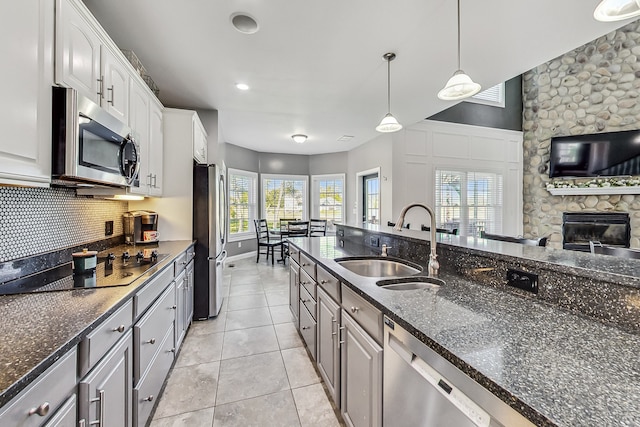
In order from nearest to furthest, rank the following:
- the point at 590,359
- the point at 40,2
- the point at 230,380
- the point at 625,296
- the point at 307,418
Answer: the point at 590,359 → the point at 625,296 → the point at 40,2 → the point at 307,418 → the point at 230,380

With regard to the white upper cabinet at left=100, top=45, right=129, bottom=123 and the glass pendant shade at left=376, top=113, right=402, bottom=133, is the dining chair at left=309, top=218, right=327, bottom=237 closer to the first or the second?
the glass pendant shade at left=376, top=113, right=402, bottom=133

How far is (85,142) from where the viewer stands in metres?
1.45

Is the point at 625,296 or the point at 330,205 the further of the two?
the point at 330,205

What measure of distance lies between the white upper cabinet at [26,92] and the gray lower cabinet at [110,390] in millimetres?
805

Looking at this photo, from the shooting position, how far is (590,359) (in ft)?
2.27

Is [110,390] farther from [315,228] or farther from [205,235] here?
[315,228]

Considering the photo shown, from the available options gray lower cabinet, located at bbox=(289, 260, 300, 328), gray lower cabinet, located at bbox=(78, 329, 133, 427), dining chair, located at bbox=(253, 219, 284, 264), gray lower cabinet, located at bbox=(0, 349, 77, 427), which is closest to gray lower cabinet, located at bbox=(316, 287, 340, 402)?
gray lower cabinet, located at bbox=(289, 260, 300, 328)

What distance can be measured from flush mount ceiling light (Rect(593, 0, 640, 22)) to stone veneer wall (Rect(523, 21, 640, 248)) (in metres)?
4.83

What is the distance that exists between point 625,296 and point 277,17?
245 centimetres

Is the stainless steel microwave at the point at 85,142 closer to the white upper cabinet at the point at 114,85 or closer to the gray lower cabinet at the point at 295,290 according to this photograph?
the white upper cabinet at the point at 114,85

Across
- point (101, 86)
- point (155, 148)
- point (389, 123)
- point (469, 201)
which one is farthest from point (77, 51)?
point (469, 201)

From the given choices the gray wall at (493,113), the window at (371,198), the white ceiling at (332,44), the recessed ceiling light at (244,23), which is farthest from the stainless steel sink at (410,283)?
the gray wall at (493,113)

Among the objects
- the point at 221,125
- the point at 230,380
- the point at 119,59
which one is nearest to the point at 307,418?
the point at 230,380

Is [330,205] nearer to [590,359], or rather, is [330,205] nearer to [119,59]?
[119,59]
